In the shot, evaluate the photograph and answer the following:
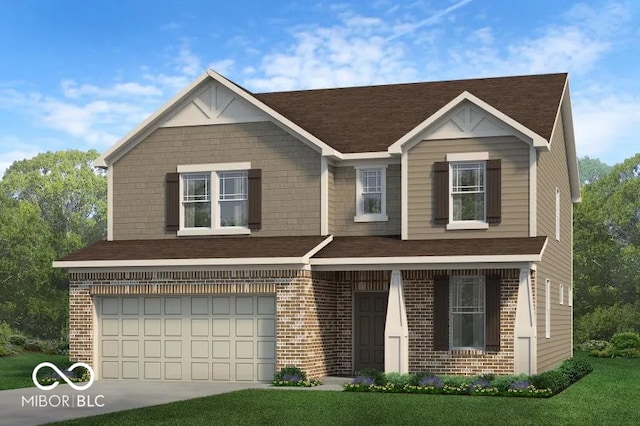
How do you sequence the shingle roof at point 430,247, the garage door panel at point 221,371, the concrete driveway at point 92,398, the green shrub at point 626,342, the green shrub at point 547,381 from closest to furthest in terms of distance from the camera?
the concrete driveway at point 92,398
the green shrub at point 547,381
the shingle roof at point 430,247
the garage door panel at point 221,371
the green shrub at point 626,342

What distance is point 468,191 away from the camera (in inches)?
1083

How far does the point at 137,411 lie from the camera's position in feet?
64.3

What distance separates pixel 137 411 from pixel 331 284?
31.4 ft

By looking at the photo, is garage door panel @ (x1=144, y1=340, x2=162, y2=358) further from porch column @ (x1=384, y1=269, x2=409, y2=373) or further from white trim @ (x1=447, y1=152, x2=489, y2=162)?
white trim @ (x1=447, y1=152, x2=489, y2=162)

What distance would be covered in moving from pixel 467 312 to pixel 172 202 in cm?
912

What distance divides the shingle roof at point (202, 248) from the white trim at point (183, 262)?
0.16m

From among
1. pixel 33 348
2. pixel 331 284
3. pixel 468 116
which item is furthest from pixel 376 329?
pixel 33 348

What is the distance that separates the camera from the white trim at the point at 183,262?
1010 inches

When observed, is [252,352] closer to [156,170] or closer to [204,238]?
[204,238]

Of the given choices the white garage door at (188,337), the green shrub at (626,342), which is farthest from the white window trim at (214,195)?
the green shrub at (626,342)

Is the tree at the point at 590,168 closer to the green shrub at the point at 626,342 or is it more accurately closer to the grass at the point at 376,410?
the green shrub at the point at 626,342

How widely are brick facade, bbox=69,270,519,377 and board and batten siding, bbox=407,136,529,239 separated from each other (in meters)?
1.35

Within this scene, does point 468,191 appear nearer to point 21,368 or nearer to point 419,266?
point 419,266

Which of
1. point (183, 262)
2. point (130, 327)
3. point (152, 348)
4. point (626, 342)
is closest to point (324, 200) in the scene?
point (183, 262)
